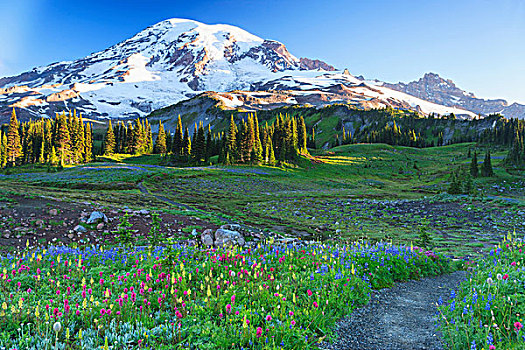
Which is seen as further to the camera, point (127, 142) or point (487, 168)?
point (127, 142)

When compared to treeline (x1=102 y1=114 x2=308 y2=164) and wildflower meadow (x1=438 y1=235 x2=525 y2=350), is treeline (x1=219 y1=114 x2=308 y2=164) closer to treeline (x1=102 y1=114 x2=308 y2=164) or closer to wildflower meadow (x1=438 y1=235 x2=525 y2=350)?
treeline (x1=102 y1=114 x2=308 y2=164)

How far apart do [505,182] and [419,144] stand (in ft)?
421

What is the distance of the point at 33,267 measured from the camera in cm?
774

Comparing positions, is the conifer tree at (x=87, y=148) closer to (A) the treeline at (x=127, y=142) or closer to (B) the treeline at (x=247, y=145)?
(A) the treeline at (x=127, y=142)

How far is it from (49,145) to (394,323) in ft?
399

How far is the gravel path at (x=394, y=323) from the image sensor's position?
5.20 meters

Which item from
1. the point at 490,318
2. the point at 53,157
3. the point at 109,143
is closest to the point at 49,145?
the point at 53,157

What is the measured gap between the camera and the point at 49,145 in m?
99.4

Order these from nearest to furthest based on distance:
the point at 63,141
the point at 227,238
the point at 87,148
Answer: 1. the point at 227,238
2. the point at 63,141
3. the point at 87,148

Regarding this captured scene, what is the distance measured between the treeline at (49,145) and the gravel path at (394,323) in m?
107

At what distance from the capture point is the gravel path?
205 inches

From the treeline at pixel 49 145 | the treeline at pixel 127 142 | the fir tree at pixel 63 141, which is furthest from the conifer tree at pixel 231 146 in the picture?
the treeline at pixel 127 142

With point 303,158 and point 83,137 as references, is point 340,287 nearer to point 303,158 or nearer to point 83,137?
point 303,158

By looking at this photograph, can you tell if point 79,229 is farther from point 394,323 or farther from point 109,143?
point 109,143
